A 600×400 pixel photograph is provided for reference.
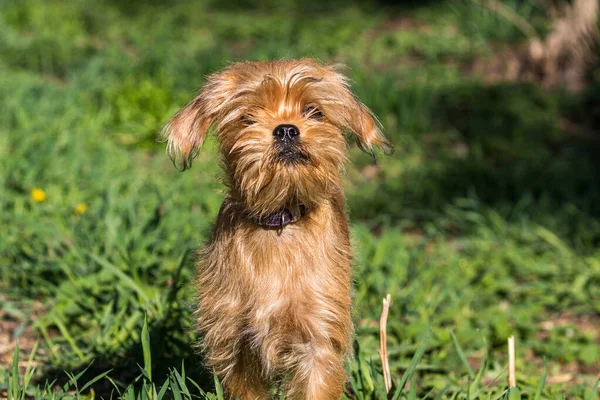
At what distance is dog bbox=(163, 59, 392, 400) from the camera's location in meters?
3.31

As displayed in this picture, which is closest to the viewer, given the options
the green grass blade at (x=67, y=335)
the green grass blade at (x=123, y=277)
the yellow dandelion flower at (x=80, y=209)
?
the green grass blade at (x=67, y=335)

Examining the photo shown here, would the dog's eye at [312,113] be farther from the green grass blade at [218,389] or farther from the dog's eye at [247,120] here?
the green grass blade at [218,389]

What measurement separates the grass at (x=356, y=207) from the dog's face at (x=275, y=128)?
2.19 ft

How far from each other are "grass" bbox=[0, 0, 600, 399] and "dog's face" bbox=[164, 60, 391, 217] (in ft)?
2.19

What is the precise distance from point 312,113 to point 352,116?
199 mm

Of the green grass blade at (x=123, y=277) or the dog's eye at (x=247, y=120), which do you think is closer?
the dog's eye at (x=247, y=120)

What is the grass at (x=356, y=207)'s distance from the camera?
445 cm

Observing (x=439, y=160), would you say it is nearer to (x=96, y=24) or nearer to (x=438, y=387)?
(x=438, y=387)

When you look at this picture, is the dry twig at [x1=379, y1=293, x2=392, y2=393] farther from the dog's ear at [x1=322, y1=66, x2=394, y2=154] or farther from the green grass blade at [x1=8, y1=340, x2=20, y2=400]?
the green grass blade at [x1=8, y1=340, x2=20, y2=400]

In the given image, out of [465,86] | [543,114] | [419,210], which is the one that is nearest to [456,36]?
[465,86]

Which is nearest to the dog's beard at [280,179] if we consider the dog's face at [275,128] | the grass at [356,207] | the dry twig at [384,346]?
the dog's face at [275,128]

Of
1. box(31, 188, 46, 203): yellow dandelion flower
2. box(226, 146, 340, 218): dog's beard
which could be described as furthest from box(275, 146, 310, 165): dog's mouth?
box(31, 188, 46, 203): yellow dandelion flower

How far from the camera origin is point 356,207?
23.5 feet

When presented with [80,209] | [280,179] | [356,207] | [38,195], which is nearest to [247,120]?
Answer: [280,179]
